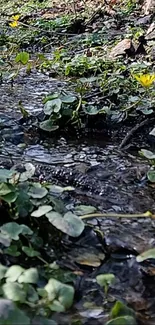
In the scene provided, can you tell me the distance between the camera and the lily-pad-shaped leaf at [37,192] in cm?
150

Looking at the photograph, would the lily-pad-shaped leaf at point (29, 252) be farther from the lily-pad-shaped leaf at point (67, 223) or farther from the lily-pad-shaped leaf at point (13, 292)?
the lily-pad-shaped leaf at point (13, 292)

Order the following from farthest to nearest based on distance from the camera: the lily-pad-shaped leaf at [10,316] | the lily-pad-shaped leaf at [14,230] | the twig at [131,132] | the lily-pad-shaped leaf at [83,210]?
the twig at [131,132] < the lily-pad-shaped leaf at [83,210] < the lily-pad-shaped leaf at [14,230] < the lily-pad-shaped leaf at [10,316]

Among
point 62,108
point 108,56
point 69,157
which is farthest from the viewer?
point 108,56

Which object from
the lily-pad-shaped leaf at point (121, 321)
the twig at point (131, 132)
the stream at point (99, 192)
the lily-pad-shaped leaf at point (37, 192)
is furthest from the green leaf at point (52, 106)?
the lily-pad-shaped leaf at point (121, 321)

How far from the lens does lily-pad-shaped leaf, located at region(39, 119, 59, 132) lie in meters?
2.60

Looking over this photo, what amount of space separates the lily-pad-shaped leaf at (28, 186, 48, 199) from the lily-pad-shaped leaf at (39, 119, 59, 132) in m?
1.07

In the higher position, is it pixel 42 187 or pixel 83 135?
pixel 42 187

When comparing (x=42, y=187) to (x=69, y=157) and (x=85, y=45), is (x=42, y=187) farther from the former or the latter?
(x=85, y=45)

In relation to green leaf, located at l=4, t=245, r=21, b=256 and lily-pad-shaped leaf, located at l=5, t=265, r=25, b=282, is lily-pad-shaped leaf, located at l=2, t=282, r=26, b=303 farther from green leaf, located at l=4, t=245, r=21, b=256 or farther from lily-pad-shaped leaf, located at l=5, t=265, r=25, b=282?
green leaf, located at l=4, t=245, r=21, b=256

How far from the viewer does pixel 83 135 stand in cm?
266

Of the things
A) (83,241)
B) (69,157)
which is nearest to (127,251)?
(83,241)

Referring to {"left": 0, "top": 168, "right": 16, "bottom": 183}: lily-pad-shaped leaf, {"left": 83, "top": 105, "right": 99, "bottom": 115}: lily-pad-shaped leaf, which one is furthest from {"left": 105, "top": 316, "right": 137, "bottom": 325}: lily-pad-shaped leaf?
{"left": 83, "top": 105, "right": 99, "bottom": 115}: lily-pad-shaped leaf

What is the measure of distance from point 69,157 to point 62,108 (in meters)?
0.38

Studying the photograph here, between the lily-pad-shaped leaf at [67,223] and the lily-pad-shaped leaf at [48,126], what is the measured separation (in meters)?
1.22
